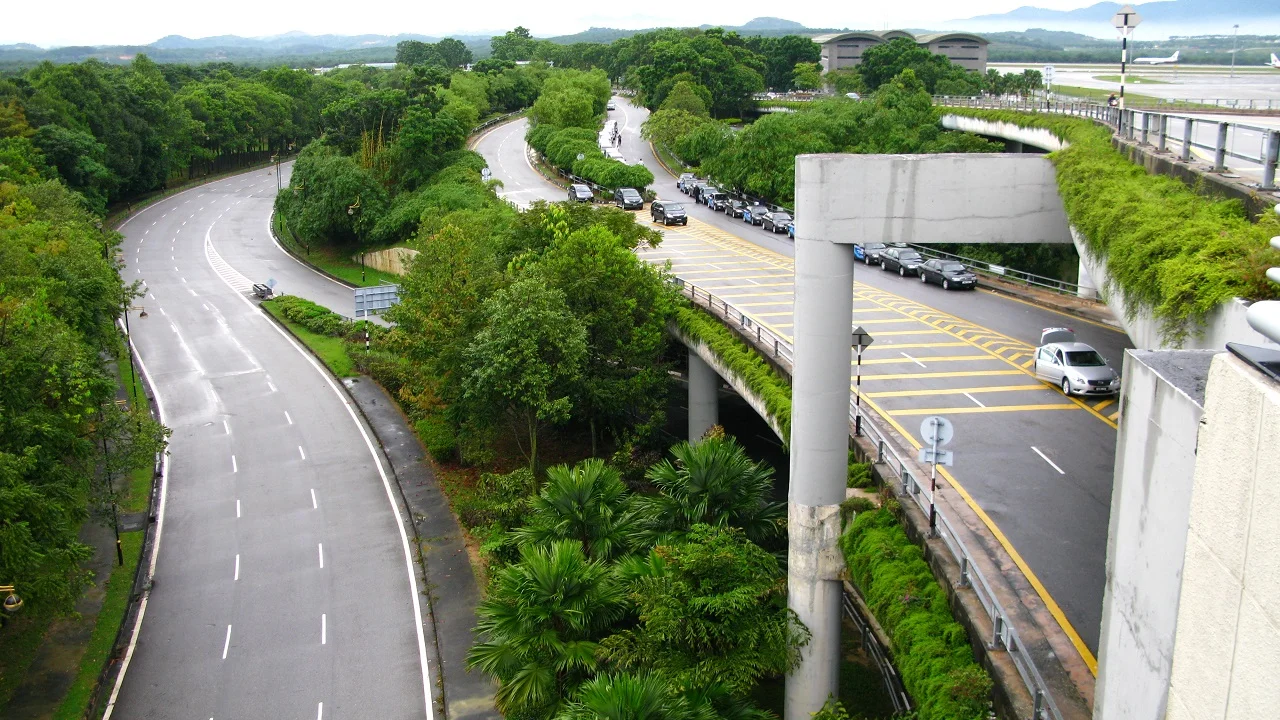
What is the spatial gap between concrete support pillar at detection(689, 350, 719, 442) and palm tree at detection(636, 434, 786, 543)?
13.8m

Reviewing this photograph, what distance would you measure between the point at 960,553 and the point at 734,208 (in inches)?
2026

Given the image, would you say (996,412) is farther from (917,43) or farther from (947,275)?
(917,43)

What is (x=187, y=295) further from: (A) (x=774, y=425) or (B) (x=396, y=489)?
(A) (x=774, y=425)

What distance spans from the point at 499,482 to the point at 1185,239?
72.8 ft

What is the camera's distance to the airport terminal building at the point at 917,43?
143 m

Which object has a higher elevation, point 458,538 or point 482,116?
point 482,116

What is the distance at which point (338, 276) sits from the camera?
245 feet

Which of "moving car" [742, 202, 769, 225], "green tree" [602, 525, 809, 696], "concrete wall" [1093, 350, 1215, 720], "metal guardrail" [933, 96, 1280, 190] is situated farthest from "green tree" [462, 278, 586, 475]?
"moving car" [742, 202, 769, 225]

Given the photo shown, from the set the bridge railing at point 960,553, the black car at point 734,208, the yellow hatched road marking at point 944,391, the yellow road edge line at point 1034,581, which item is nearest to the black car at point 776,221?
the black car at point 734,208

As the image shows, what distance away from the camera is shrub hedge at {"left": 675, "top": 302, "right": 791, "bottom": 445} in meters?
27.2

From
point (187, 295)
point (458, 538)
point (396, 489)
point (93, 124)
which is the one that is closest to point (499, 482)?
point (458, 538)

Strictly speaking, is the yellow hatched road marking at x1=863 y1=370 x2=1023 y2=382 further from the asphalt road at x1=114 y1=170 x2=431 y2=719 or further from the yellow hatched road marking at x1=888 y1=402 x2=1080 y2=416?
the asphalt road at x1=114 y1=170 x2=431 y2=719

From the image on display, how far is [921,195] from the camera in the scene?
747 inches

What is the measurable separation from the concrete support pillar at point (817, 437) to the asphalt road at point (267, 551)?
33.3 ft
